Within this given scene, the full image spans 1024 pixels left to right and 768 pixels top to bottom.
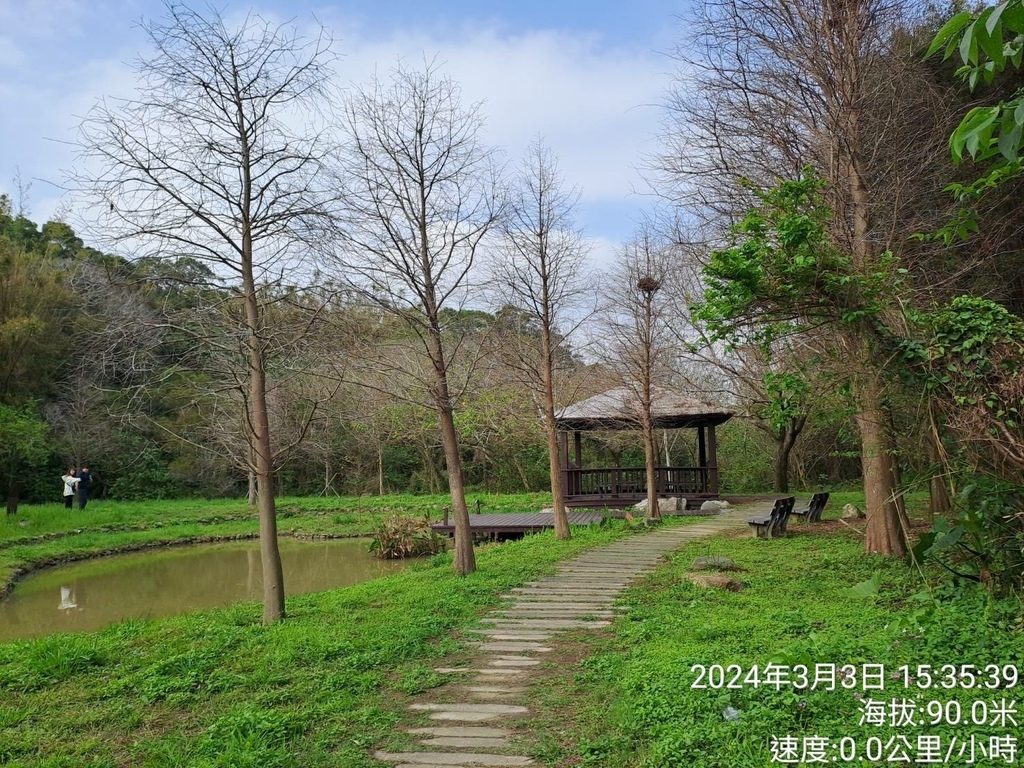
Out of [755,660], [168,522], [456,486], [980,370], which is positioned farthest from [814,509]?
[168,522]

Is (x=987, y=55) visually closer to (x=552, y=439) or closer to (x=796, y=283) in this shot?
(x=796, y=283)

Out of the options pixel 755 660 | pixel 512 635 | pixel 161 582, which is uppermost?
pixel 755 660

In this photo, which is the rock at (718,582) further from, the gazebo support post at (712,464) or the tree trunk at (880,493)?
the gazebo support post at (712,464)

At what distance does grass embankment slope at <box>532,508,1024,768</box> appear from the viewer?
10.1 ft

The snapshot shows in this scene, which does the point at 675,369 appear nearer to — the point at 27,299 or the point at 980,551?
the point at 980,551

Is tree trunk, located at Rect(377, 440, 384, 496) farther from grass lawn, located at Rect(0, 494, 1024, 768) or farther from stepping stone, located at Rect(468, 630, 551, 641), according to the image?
stepping stone, located at Rect(468, 630, 551, 641)

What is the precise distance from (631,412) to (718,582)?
8.34 metres

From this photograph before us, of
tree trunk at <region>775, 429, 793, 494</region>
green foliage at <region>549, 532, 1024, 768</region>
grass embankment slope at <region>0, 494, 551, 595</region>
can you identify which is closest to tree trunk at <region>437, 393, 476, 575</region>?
green foliage at <region>549, 532, 1024, 768</region>

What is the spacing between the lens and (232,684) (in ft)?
15.6

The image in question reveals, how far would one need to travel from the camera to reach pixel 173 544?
1762cm

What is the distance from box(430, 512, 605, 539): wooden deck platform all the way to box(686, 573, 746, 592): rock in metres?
6.76

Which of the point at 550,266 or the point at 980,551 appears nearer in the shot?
the point at 980,551

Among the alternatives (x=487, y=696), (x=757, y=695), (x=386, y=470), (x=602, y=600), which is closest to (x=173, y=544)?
(x=386, y=470)

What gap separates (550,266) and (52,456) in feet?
68.2
